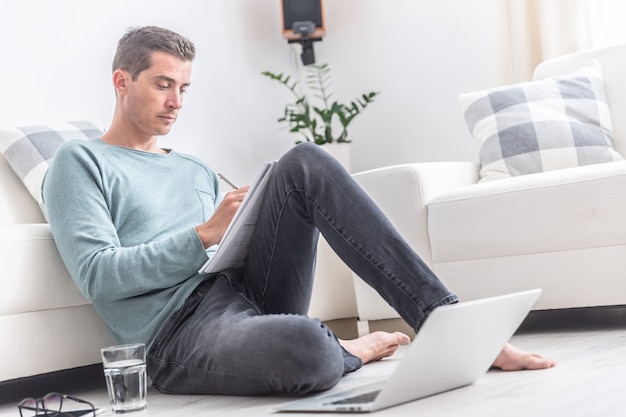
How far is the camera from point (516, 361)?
1.63m

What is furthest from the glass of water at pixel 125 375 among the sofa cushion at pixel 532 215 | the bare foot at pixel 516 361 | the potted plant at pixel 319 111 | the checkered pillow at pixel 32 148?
the potted plant at pixel 319 111

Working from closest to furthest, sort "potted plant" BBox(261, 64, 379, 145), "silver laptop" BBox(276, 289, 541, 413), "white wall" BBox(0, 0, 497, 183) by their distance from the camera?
"silver laptop" BBox(276, 289, 541, 413) < "white wall" BBox(0, 0, 497, 183) < "potted plant" BBox(261, 64, 379, 145)

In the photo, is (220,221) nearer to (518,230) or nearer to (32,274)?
(32,274)

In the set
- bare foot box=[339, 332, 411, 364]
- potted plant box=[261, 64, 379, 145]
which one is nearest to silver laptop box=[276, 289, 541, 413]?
bare foot box=[339, 332, 411, 364]

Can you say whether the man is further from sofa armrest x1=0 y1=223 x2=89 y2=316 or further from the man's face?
sofa armrest x1=0 y1=223 x2=89 y2=316

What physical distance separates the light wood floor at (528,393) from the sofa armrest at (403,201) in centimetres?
28

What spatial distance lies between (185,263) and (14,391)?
0.82 metres

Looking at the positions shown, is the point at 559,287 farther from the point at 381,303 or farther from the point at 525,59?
the point at 525,59

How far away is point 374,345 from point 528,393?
0.60m

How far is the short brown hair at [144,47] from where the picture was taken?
1.96 m

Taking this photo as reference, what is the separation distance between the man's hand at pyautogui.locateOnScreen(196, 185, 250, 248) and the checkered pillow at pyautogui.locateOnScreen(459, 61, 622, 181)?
1.24m

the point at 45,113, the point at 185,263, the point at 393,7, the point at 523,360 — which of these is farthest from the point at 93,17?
the point at 523,360

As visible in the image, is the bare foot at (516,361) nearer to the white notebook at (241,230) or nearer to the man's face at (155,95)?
the white notebook at (241,230)

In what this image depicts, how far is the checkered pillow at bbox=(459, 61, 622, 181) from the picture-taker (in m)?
2.65
